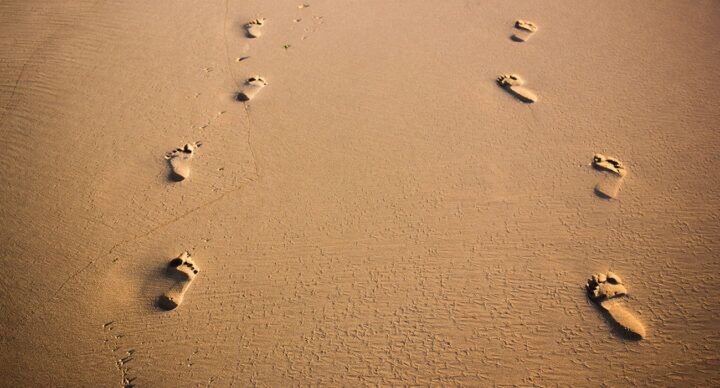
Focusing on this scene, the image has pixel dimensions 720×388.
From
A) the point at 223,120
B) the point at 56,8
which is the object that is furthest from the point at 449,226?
the point at 56,8

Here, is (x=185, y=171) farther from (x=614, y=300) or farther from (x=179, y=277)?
(x=614, y=300)

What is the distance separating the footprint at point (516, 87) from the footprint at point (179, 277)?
9.37 ft

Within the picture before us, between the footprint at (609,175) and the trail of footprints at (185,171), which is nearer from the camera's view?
the trail of footprints at (185,171)

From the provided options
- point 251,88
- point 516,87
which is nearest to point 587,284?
point 516,87

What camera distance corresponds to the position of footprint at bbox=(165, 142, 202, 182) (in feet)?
9.56

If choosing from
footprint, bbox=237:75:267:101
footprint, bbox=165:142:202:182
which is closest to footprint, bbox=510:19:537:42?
footprint, bbox=237:75:267:101

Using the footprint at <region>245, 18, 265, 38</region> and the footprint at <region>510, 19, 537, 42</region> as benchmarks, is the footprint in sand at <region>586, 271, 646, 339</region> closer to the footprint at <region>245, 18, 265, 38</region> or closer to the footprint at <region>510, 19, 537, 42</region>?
the footprint at <region>510, 19, 537, 42</region>

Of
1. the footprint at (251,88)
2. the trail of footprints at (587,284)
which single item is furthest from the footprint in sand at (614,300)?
the footprint at (251,88)

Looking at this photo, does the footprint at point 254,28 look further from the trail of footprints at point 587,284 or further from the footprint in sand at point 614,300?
the footprint in sand at point 614,300

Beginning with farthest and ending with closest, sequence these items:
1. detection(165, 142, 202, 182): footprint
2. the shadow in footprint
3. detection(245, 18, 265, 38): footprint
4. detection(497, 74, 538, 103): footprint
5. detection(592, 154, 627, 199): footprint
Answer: detection(245, 18, 265, 38): footprint < detection(497, 74, 538, 103): footprint < detection(165, 142, 202, 182): footprint < detection(592, 154, 627, 199): footprint < the shadow in footprint

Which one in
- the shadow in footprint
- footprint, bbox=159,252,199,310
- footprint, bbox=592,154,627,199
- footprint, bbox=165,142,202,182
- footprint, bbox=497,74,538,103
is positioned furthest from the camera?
footprint, bbox=497,74,538,103

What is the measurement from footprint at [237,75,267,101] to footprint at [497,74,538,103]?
6.96ft

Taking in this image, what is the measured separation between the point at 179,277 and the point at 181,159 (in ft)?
3.31

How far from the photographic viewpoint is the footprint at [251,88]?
11.4 ft
